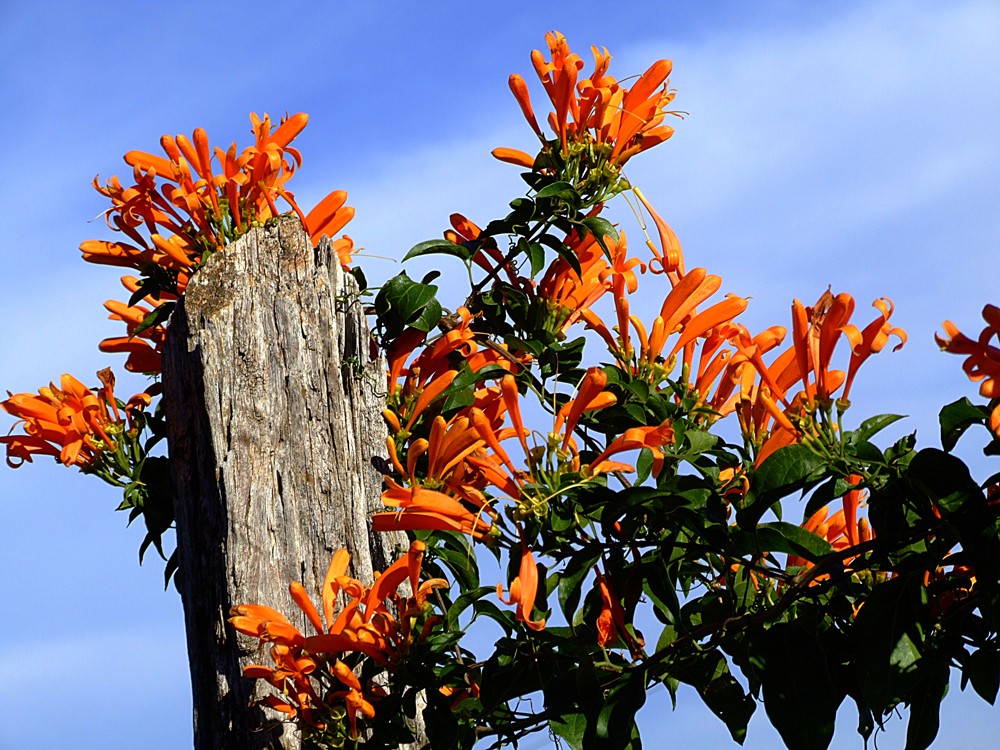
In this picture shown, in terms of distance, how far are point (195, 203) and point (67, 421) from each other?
0.88 metres

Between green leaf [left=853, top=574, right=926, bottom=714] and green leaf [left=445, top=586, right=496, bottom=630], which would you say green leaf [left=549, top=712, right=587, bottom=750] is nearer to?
green leaf [left=445, top=586, right=496, bottom=630]

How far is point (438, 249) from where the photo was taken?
12.4ft

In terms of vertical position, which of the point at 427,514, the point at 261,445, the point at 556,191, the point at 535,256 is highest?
the point at 556,191

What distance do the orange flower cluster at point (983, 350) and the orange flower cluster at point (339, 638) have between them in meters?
1.44

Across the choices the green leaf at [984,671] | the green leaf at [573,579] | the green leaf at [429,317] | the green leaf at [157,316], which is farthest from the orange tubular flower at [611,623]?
the green leaf at [157,316]

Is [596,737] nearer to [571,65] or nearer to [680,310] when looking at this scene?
[680,310]

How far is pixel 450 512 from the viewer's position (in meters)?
2.89

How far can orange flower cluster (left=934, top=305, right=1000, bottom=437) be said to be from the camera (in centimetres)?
220

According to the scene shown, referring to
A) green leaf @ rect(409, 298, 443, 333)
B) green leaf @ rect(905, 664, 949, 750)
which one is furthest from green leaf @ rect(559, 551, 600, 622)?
green leaf @ rect(409, 298, 443, 333)

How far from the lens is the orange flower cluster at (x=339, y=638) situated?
9.70ft

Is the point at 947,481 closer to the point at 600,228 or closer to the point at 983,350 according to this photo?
the point at 983,350

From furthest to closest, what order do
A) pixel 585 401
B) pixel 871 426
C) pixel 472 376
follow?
pixel 472 376, pixel 585 401, pixel 871 426

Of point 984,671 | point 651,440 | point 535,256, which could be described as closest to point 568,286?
point 535,256

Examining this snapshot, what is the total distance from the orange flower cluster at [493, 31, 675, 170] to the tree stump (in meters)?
0.91
